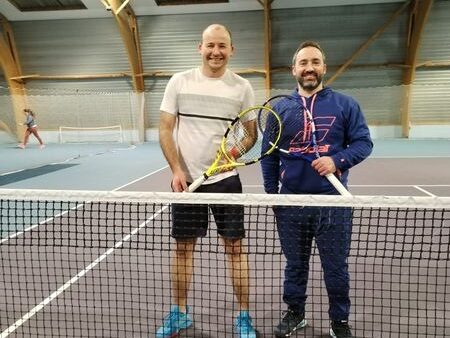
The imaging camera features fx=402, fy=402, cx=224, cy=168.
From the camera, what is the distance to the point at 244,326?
2.41 metres

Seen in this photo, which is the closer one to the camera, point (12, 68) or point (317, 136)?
point (317, 136)

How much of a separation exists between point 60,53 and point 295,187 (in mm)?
16555

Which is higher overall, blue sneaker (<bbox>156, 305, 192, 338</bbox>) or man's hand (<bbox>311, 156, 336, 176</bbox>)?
man's hand (<bbox>311, 156, 336, 176</bbox>)

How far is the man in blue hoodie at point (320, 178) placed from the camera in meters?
2.17

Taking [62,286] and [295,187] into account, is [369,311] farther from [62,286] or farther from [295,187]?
[62,286]

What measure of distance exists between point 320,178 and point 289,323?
91cm

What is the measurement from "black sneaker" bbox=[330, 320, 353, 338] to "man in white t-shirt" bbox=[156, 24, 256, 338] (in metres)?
0.47

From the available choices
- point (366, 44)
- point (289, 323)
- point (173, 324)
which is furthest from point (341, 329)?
point (366, 44)

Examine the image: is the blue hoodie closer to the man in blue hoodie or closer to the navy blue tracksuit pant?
the man in blue hoodie

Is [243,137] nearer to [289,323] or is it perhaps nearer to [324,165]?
[324,165]

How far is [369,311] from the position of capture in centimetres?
266

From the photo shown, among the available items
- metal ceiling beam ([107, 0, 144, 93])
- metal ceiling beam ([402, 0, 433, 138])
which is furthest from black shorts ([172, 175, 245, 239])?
metal ceiling beam ([402, 0, 433, 138])

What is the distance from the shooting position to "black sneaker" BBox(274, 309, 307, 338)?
241 centimetres

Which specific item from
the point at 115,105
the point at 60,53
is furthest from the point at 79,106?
the point at 60,53
